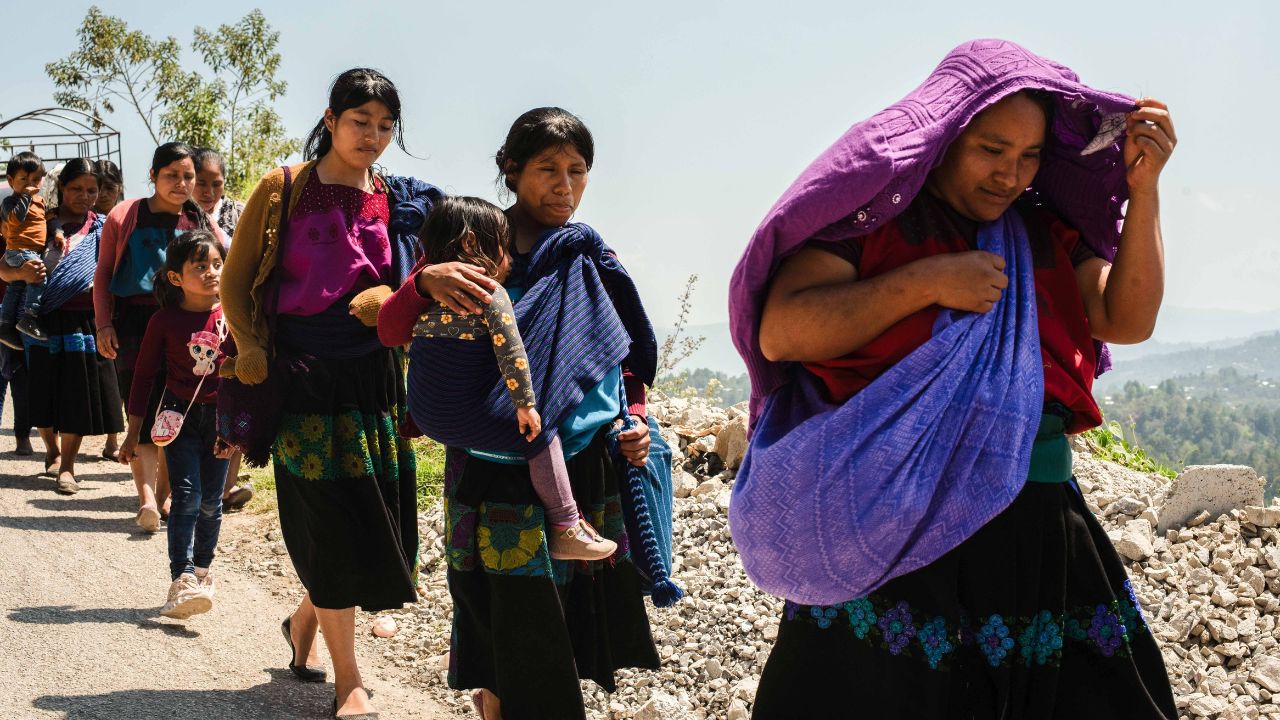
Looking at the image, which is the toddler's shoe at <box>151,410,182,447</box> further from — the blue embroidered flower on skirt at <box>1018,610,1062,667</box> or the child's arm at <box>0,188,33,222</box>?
the blue embroidered flower on skirt at <box>1018,610,1062,667</box>

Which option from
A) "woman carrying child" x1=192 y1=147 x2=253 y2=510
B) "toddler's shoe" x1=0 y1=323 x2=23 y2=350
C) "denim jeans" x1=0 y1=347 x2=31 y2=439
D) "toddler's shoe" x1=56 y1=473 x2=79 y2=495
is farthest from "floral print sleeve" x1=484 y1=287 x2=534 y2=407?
"denim jeans" x1=0 y1=347 x2=31 y2=439

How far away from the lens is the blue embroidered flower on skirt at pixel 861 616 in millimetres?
2697

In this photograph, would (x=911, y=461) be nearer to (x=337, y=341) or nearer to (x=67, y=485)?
(x=337, y=341)

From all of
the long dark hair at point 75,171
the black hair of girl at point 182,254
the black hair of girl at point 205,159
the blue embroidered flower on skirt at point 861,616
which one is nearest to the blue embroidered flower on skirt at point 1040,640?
the blue embroidered flower on skirt at point 861,616

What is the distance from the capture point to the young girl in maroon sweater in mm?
5516

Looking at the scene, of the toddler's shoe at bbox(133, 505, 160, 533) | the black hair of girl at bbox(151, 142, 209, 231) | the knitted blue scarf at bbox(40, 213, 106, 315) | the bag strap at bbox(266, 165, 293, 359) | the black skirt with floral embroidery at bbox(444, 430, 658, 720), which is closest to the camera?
the black skirt with floral embroidery at bbox(444, 430, 658, 720)

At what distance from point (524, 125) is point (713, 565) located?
8.02ft

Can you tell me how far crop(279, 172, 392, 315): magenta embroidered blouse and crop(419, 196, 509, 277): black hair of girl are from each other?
65cm

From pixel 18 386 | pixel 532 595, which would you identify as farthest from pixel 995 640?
pixel 18 386

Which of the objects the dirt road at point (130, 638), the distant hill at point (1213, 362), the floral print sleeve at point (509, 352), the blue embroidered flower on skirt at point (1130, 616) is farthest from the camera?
the distant hill at point (1213, 362)

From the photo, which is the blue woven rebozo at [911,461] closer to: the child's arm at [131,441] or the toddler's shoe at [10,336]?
the child's arm at [131,441]

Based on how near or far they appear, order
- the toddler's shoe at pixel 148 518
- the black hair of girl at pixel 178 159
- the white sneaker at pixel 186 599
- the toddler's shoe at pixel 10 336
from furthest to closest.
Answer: the toddler's shoe at pixel 10 336
the toddler's shoe at pixel 148 518
the black hair of girl at pixel 178 159
the white sneaker at pixel 186 599

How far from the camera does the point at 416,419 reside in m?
3.68

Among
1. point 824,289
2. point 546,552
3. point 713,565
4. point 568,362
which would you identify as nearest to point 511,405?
point 568,362
